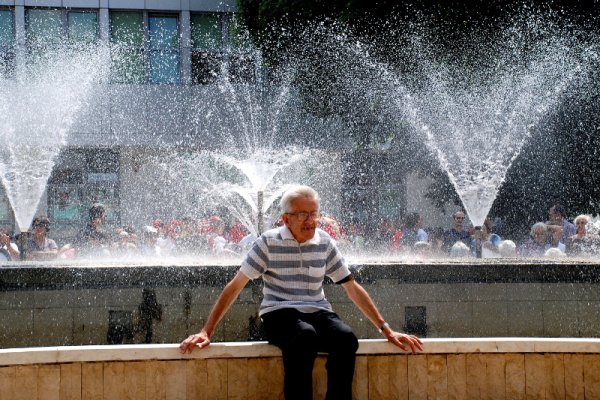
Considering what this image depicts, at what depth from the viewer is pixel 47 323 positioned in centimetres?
594

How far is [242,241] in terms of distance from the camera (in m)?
9.03

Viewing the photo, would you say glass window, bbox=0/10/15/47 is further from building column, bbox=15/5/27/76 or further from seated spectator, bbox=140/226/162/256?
seated spectator, bbox=140/226/162/256

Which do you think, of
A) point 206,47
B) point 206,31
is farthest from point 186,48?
point 206,31

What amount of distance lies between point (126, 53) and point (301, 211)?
67.3 feet

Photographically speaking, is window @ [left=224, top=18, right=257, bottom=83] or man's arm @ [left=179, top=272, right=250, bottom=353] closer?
man's arm @ [left=179, top=272, right=250, bottom=353]

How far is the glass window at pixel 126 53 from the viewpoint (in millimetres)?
23406

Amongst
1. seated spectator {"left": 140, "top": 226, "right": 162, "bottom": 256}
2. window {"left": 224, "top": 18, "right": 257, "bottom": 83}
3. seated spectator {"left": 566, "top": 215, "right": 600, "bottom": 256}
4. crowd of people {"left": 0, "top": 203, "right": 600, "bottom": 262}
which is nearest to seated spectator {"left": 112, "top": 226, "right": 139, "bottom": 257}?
crowd of people {"left": 0, "top": 203, "right": 600, "bottom": 262}

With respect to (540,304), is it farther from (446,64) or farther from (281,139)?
(281,139)

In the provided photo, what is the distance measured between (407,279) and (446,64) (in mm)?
11335

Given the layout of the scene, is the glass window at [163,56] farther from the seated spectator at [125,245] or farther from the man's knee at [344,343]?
the man's knee at [344,343]

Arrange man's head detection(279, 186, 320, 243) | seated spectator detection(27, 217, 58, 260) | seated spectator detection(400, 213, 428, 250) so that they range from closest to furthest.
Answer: man's head detection(279, 186, 320, 243), seated spectator detection(27, 217, 58, 260), seated spectator detection(400, 213, 428, 250)

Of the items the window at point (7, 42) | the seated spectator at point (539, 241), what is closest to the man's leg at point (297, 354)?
the seated spectator at point (539, 241)

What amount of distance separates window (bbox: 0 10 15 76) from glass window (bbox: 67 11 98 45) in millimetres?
1580

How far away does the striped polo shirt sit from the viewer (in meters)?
4.09
